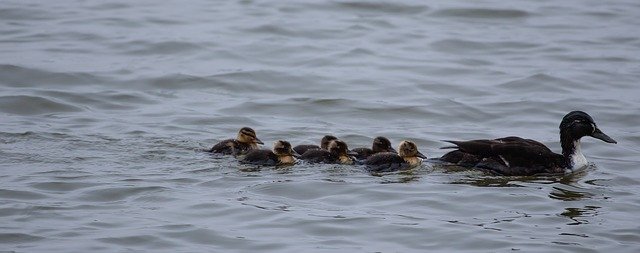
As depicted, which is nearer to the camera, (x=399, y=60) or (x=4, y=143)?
(x=4, y=143)

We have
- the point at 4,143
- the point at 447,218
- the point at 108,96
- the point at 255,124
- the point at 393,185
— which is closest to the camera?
the point at 447,218

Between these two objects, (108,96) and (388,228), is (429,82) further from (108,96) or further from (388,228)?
(388,228)

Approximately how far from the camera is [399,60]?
664 inches

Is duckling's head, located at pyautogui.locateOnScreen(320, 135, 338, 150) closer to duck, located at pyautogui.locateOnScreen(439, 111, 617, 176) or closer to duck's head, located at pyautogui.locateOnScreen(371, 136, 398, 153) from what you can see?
duck's head, located at pyautogui.locateOnScreen(371, 136, 398, 153)

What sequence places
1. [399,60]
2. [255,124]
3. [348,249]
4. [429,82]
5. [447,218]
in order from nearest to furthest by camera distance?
[348,249] → [447,218] → [255,124] → [429,82] → [399,60]

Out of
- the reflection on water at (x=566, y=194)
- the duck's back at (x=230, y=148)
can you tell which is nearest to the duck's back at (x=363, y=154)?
the duck's back at (x=230, y=148)

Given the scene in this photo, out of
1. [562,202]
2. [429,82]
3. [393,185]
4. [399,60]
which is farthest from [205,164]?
[399,60]

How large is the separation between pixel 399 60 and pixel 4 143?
661 cm

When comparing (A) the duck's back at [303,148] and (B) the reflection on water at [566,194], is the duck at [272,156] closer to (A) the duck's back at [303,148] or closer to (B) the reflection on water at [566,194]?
(A) the duck's back at [303,148]

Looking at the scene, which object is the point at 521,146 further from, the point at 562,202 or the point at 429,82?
the point at 429,82

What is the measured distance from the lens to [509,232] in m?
9.48

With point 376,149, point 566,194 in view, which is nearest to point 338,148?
point 376,149

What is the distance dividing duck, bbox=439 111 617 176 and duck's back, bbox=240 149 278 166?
1.55m

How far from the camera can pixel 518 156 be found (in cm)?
1125
